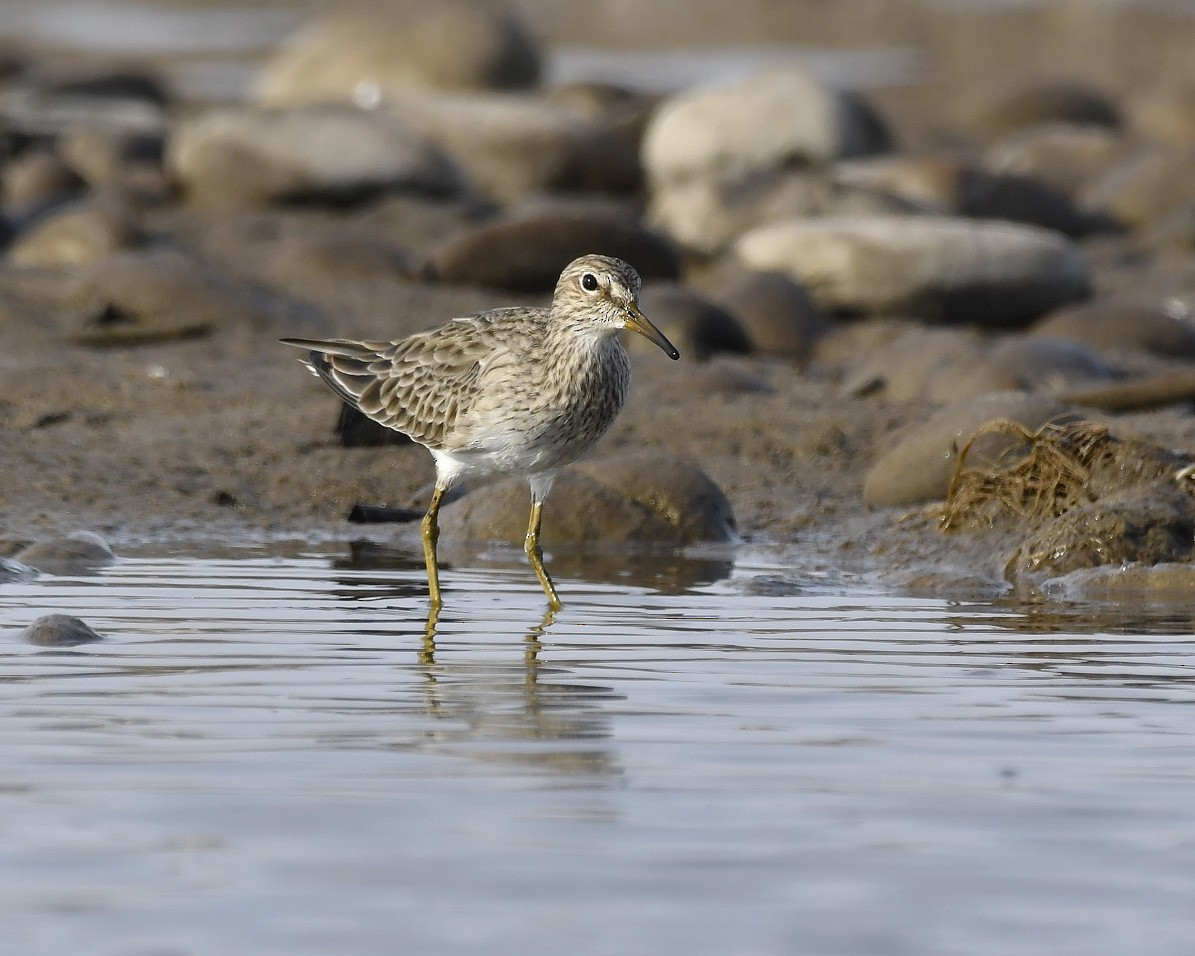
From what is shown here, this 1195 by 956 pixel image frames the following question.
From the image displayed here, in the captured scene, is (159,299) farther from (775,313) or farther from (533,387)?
(533,387)

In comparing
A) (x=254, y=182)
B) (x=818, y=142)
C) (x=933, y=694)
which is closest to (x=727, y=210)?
(x=818, y=142)

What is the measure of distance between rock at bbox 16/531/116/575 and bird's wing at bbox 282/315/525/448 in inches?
53.4

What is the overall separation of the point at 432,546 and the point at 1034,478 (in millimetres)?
2715

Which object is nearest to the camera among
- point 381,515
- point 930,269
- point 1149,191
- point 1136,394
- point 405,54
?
point 381,515

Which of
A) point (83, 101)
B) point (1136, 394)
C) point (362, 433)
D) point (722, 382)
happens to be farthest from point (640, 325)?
point (83, 101)

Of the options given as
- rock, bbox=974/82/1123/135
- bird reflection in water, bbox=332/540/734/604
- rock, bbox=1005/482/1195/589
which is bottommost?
bird reflection in water, bbox=332/540/734/604

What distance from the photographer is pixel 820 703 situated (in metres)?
6.34

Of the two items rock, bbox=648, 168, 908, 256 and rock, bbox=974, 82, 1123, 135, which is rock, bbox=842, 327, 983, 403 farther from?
rock, bbox=974, 82, 1123, 135

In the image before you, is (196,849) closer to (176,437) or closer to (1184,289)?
(176,437)

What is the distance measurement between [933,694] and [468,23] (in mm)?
19556

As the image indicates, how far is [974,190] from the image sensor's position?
19.1m

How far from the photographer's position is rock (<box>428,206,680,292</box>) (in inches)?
602

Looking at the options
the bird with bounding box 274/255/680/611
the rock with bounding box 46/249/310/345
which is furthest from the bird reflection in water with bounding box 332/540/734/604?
the rock with bounding box 46/249/310/345

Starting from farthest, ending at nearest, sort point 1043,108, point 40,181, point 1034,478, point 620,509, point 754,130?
point 1043,108
point 754,130
point 40,181
point 620,509
point 1034,478
